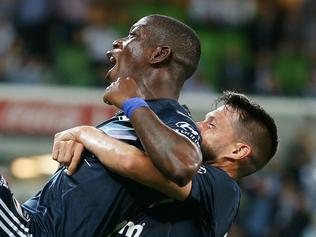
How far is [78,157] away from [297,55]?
955cm

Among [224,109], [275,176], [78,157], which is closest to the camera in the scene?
[78,157]

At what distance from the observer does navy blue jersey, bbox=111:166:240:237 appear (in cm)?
460

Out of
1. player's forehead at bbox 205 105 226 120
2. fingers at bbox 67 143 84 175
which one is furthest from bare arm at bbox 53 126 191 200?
player's forehead at bbox 205 105 226 120

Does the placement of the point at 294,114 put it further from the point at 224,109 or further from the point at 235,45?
the point at 224,109

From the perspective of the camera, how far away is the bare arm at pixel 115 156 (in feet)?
14.1

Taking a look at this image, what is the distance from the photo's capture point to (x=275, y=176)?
38.3 ft

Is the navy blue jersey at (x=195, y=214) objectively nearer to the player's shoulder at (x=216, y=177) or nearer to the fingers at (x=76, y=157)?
the player's shoulder at (x=216, y=177)

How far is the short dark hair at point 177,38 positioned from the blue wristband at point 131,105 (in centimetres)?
45

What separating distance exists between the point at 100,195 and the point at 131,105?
489mm

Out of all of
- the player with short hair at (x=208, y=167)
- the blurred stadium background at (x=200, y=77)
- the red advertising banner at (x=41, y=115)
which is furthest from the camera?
the red advertising banner at (x=41, y=115)

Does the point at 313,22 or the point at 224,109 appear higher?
the point at 224,109

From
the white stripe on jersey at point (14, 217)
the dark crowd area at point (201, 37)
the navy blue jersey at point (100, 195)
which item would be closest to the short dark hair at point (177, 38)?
the navy blue jersey at point (100, 195)

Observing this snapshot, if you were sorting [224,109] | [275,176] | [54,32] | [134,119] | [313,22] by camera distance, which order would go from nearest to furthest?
Result: [134,119] → [224,109] → [275,176] → [54,32] → [313,22]


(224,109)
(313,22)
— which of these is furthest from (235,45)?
(224,109)
